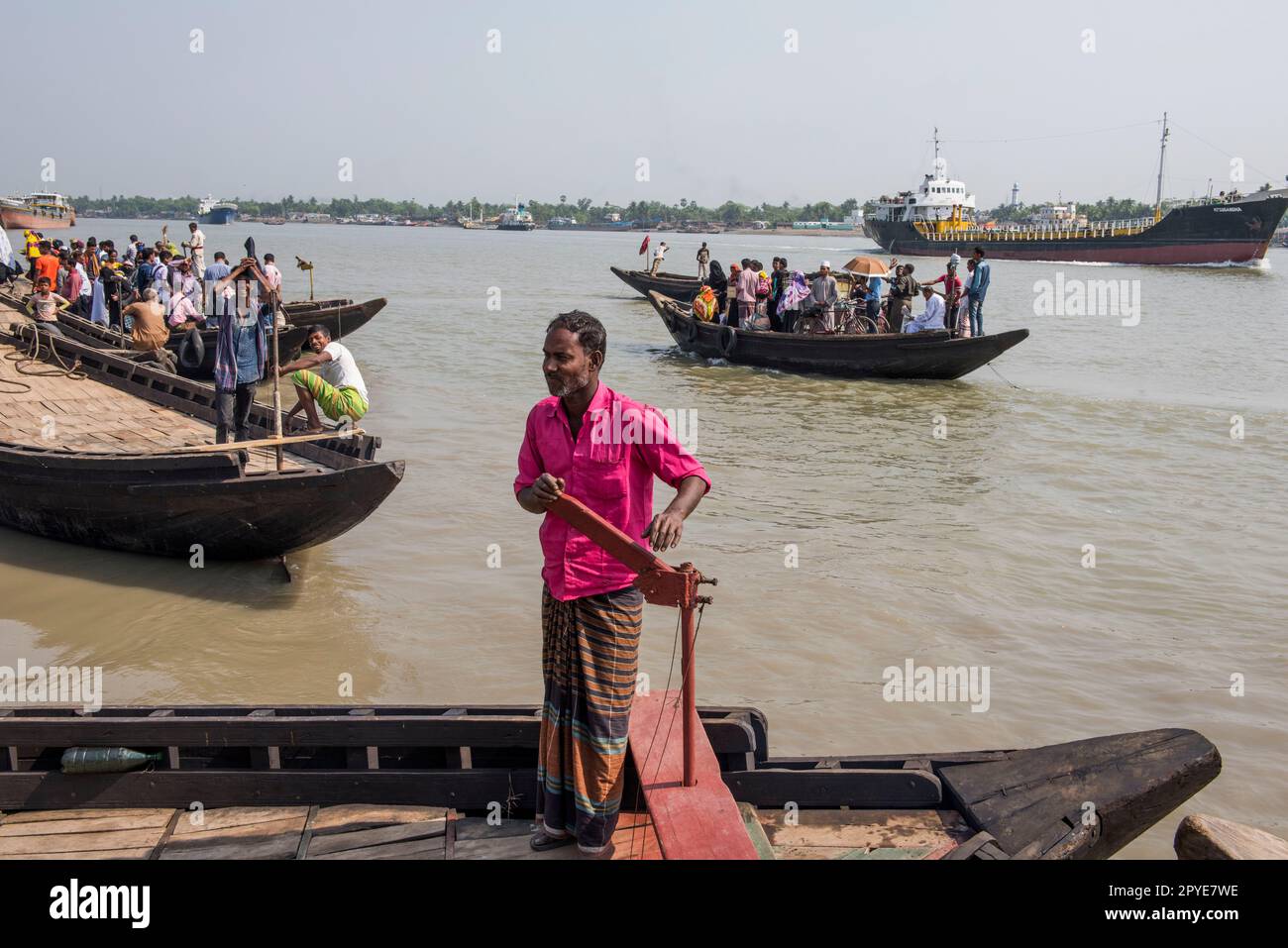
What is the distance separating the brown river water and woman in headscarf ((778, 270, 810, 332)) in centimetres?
298

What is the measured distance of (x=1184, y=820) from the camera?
3.80 m

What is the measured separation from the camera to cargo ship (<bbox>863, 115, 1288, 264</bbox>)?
49.7 metres

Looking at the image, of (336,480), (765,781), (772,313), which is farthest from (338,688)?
(772,313)

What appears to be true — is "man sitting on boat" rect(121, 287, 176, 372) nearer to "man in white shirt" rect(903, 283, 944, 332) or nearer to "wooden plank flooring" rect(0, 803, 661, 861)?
"wooden plank flooring" rect(0, 803, 661, 861)

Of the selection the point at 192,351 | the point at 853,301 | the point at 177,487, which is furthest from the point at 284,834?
the point at 853,301

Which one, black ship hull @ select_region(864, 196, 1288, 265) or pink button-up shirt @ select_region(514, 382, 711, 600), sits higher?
black ship hull @ select_region(864, 196, 1288, 265)

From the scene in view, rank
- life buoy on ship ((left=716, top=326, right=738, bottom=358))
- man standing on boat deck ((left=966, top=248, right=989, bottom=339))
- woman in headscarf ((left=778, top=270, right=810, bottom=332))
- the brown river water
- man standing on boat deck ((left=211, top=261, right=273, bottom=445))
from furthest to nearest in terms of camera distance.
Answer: life buoy on ship ((left=716, top=326, right=738, bottom=358)) → woman in headscarf ((left=778, top=270, right=810, bottom=332)) → man standing on boat deck ((left=966, top=248, right=989, bottom=339)) → man standing on boat deck ((left=211, top=261, right=273, bottom=445)) → the brown river water

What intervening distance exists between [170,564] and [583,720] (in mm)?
5956

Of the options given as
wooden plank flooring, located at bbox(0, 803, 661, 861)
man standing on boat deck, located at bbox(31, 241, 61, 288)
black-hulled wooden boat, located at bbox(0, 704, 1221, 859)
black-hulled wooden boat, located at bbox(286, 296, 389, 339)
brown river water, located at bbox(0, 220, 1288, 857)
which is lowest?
brown river water, located at bbox(0, 220, 1288, 857)

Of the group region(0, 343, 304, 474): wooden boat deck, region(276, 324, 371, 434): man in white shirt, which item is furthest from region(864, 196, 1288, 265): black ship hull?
region(276, 324, 371, 434): man in white shirt

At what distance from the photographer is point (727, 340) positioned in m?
18.5

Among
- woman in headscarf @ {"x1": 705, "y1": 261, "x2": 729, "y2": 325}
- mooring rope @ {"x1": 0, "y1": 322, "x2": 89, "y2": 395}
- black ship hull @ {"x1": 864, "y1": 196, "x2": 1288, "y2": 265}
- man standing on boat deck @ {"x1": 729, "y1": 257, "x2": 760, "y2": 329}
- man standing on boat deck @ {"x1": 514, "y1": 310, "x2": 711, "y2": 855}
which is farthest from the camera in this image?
black ship hull @ {"x1": 864, "y1": 196, "x2": 1288, "y2": 265}

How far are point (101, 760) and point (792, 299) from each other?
1549cm
